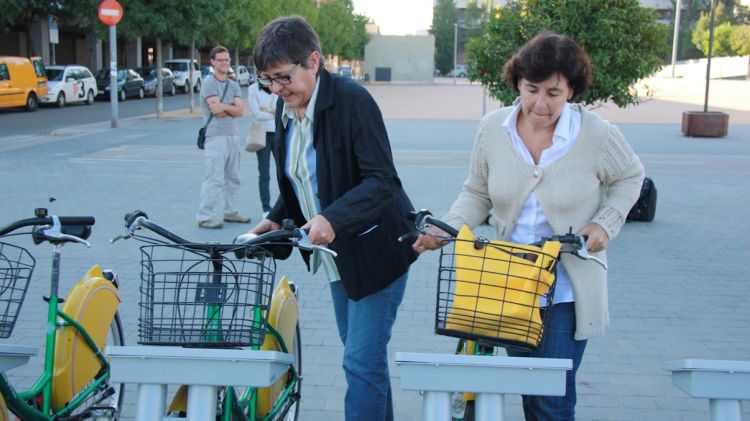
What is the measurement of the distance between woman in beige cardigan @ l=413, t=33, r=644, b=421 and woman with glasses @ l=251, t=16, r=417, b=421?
7.8 inches

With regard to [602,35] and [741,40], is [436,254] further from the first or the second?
[741,40]

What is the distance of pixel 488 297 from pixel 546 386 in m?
0.57

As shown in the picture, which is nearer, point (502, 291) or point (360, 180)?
point (502, 291)

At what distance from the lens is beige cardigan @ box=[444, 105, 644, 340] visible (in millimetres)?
2811

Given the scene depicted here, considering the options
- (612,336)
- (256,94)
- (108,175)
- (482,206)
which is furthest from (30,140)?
(482,206)

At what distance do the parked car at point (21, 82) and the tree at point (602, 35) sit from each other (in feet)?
69.7

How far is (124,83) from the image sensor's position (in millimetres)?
36156

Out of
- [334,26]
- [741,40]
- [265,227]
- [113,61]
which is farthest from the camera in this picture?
[334,26]

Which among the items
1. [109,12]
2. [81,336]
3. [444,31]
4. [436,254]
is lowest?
[436,254]

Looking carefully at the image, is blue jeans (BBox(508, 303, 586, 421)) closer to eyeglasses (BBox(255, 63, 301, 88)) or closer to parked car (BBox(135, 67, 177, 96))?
eyeglasses (BBox(255, 63, 301, 88))

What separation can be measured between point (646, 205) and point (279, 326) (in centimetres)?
702

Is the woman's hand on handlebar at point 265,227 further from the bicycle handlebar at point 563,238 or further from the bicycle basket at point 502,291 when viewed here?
the bicycle basket at point 502,291

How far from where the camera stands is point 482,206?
3.12 m

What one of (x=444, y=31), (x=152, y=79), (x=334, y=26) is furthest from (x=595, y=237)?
(x=444, y=31)
